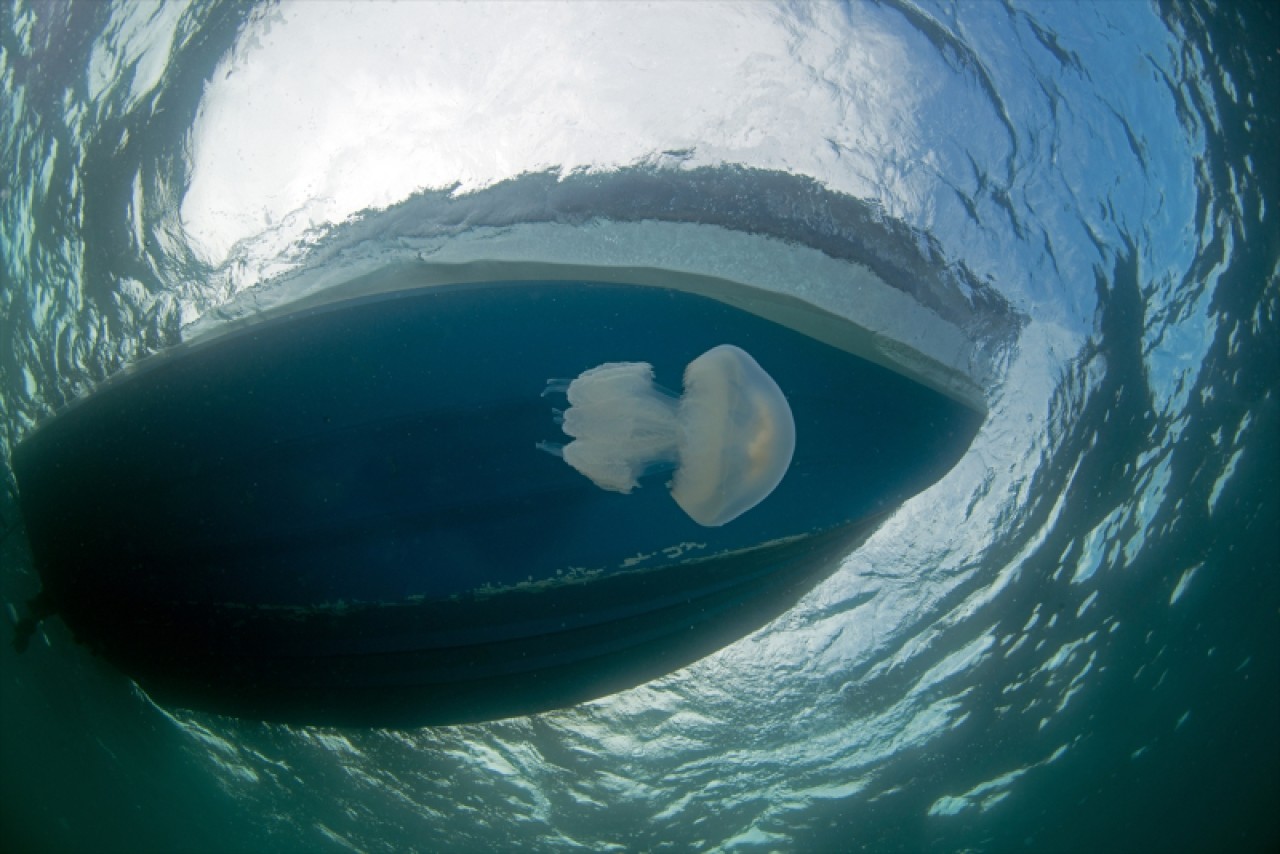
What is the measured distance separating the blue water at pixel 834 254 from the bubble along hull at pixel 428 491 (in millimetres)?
717

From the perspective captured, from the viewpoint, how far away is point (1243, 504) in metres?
8.34

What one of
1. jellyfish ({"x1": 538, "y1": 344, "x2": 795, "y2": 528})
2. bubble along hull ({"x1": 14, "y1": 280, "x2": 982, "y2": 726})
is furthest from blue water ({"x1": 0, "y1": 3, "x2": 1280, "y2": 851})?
jellyfish ({"x1": 538, "y1": 344, "x2": 795, "y2": 528})

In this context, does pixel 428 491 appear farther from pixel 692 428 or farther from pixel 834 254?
pixel 834 254

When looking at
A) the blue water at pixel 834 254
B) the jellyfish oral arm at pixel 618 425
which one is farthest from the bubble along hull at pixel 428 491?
the blue water at pixel 834 254

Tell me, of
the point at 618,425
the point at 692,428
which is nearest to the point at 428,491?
the point at 618,425

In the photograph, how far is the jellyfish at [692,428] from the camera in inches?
167

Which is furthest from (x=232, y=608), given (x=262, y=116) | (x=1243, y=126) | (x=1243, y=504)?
(x=1243, y=504)

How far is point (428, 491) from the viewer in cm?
470

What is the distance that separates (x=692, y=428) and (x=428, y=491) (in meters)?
2.06

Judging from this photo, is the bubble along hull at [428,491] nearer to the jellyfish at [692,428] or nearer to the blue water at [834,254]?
the jellyfish at [692,428]

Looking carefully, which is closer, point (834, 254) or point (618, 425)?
point (618, 425)

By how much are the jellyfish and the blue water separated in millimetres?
1051

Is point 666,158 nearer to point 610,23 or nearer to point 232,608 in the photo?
point 610,23

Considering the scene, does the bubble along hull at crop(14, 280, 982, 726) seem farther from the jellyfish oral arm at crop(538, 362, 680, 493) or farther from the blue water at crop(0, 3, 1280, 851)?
the blue water at crop(0, 3, 1280, 851)
